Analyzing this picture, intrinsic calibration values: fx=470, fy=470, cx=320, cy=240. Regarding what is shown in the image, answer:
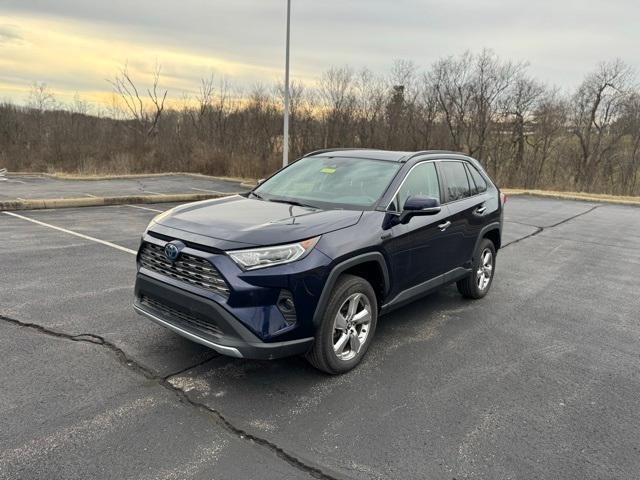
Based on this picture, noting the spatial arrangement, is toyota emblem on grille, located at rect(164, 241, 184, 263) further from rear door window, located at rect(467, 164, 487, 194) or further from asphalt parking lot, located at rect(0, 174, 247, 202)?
asphalt parking lot, located at rect(0, 174, 247, 202)

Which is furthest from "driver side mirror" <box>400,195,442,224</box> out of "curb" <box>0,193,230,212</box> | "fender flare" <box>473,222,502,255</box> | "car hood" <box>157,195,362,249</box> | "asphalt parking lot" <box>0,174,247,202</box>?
"asphalt parking lot" <box>0,174,247,202</box>

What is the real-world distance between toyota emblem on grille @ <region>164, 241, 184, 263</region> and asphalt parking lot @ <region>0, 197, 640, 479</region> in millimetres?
933

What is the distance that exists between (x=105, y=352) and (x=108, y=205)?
10.0 metres

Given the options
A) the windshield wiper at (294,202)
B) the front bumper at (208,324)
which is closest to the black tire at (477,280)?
the windshield wiper at (294,202)

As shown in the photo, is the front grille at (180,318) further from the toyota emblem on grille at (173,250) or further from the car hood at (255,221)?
the car hood at (255,221)

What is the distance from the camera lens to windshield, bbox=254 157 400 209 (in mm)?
4297

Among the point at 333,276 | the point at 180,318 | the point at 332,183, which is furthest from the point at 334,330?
the point at 332,183

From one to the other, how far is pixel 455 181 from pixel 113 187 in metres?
15.6

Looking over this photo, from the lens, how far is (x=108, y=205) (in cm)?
1295

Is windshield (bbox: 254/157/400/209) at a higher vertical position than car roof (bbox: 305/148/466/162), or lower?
lower

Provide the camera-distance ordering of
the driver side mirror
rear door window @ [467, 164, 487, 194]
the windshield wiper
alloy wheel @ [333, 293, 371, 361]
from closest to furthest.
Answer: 1. alloy wheel @ [333, 293, 371, 361]
2. the driver side mirror
3. the windshield wiper
4. rear door window @ [467, 164, 487, 194]

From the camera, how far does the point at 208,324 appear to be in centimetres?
332

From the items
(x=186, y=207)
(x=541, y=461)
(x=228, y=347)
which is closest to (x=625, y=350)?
(x=541, y=461)

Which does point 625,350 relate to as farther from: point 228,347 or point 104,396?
point 104,396
